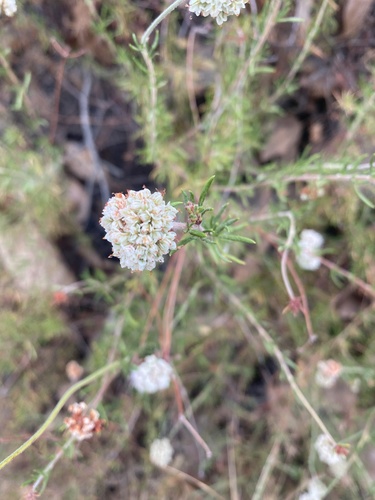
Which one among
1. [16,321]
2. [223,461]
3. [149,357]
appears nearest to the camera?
[149,357]

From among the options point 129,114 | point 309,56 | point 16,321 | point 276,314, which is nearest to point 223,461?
point 276,314

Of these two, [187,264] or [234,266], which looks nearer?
[187,264]

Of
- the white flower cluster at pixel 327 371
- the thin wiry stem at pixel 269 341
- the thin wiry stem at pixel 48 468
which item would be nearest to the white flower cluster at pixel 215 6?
the thin wiry stem at pixel 269 341

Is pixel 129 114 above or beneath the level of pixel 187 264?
above

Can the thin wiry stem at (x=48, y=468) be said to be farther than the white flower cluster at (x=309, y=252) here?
No

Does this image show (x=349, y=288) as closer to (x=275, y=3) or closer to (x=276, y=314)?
(x=276, y=314)

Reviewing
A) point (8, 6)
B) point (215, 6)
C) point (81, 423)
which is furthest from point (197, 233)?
point (8, 6)

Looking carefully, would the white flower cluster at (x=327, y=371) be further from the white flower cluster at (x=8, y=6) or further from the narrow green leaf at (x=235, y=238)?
the white flower cluster at (x=8, y=6)
